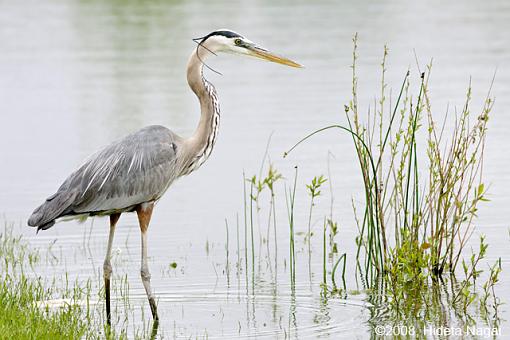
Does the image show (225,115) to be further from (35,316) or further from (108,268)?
(35,316)

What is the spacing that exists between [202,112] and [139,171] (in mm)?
623

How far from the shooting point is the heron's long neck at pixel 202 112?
7480 millimetres

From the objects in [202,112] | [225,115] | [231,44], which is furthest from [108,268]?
[225,115]

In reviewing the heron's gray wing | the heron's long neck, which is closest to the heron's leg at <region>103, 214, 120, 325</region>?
the heron's gray wing

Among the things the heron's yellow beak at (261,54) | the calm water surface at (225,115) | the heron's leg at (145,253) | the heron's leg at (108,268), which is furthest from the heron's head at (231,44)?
the calm water surface at (225,115)

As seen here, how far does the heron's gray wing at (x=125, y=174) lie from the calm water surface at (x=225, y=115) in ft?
2.45

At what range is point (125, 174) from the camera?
7.23 meters

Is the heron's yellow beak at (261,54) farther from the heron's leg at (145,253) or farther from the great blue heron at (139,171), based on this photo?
the heron's leg at (145,253)

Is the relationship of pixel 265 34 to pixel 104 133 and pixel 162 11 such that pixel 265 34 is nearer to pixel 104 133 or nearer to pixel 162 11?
pixel 162 11

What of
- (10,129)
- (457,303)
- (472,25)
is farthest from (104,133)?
(472,25)

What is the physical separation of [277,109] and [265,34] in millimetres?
7972

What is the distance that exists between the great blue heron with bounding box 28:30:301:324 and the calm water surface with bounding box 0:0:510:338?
655 millimetres

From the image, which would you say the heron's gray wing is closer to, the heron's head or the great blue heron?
the great blue heron

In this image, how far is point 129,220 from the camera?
32.2 feet
